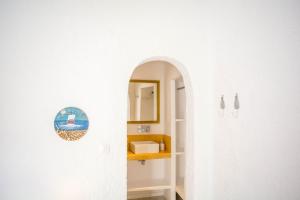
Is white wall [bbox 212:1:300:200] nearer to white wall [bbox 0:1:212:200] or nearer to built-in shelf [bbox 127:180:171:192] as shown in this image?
white wall [bbox 0:1:212:200]

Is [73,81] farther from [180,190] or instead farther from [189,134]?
[180,190]

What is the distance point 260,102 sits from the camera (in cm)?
255


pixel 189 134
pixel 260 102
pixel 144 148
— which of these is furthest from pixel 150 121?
pixel 260 102

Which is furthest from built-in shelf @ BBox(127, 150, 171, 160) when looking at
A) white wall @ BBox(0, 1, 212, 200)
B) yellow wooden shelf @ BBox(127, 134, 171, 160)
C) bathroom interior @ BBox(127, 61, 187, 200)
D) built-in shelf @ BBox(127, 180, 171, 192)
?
white wall @ BBox(0, 1, 212, 200)

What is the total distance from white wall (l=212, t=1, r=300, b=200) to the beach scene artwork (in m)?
1.43

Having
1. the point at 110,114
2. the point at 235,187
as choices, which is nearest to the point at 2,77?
the point at 110,114

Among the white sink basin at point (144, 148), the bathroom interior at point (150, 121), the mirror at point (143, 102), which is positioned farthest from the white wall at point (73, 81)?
the mirror at point (143, 102)

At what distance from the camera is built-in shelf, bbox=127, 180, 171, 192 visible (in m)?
3.87

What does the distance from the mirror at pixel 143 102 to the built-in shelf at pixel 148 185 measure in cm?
108

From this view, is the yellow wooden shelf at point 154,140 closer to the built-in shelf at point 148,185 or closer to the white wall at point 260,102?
the built-in shelf at point 148,185

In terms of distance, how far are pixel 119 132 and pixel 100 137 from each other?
19 centimetres

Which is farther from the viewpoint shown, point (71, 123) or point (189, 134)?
point (189, 134)

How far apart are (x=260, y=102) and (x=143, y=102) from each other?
90.6 inches

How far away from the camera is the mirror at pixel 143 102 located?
14.5ft
